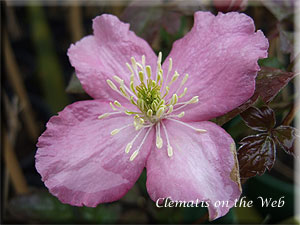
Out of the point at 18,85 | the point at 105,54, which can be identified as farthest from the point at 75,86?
the point at 18,85

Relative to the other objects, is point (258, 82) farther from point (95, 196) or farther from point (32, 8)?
point (32, 8)

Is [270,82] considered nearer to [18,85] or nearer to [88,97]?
[88,97]

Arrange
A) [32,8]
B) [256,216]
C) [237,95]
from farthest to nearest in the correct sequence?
[32,8]
[256,216]
[237,95]

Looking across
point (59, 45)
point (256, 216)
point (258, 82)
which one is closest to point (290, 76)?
point (258, 82)

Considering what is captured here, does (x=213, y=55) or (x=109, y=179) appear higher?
(x=213, y=55)

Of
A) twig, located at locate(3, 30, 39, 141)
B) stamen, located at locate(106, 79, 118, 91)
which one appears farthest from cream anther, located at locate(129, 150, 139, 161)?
twig, located at locate(3, 30, 39, 141)

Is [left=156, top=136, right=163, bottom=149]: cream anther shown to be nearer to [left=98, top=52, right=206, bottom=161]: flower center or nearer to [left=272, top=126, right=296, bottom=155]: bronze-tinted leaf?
[left=98, top=52, right=206, bottom=161]: flower center
